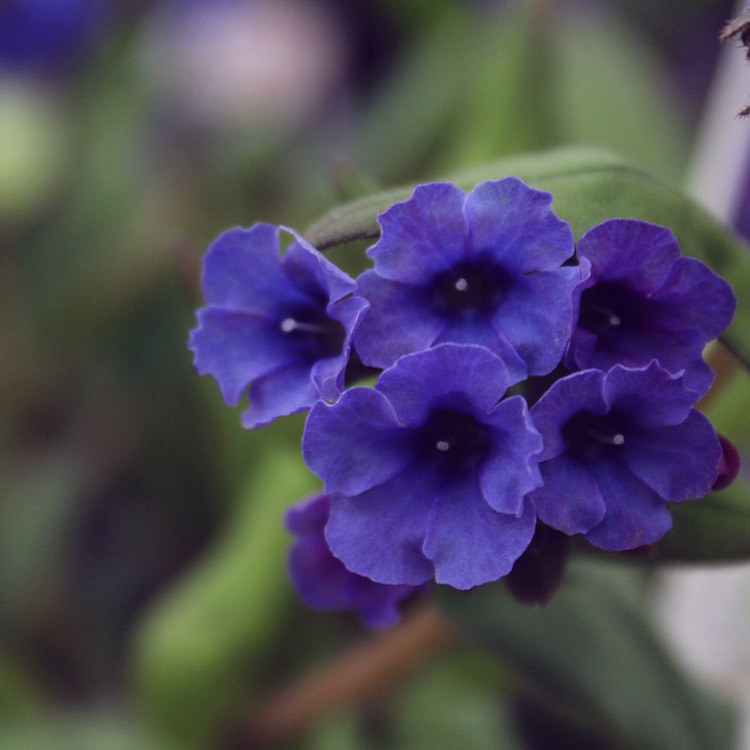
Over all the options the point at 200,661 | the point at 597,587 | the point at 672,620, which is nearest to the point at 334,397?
the point at 597,587

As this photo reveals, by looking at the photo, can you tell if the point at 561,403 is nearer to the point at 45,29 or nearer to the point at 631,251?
the point at 631,251

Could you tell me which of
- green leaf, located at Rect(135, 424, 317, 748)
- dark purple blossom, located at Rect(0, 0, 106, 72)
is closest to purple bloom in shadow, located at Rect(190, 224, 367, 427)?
green leaf, located at Rect(135, 424, 317, 748)

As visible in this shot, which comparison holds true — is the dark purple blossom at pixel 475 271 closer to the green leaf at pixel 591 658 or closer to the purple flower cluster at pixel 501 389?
the purple flower cluster at pixel 501 389

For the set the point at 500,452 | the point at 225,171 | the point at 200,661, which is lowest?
the point at 200,661

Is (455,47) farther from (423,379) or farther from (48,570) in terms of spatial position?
(423,379)

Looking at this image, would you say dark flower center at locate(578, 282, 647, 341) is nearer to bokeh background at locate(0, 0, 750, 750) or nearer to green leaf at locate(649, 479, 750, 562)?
green leaf at locate(649, 479, 750, 562)

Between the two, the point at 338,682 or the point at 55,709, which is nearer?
the point at 338,682
